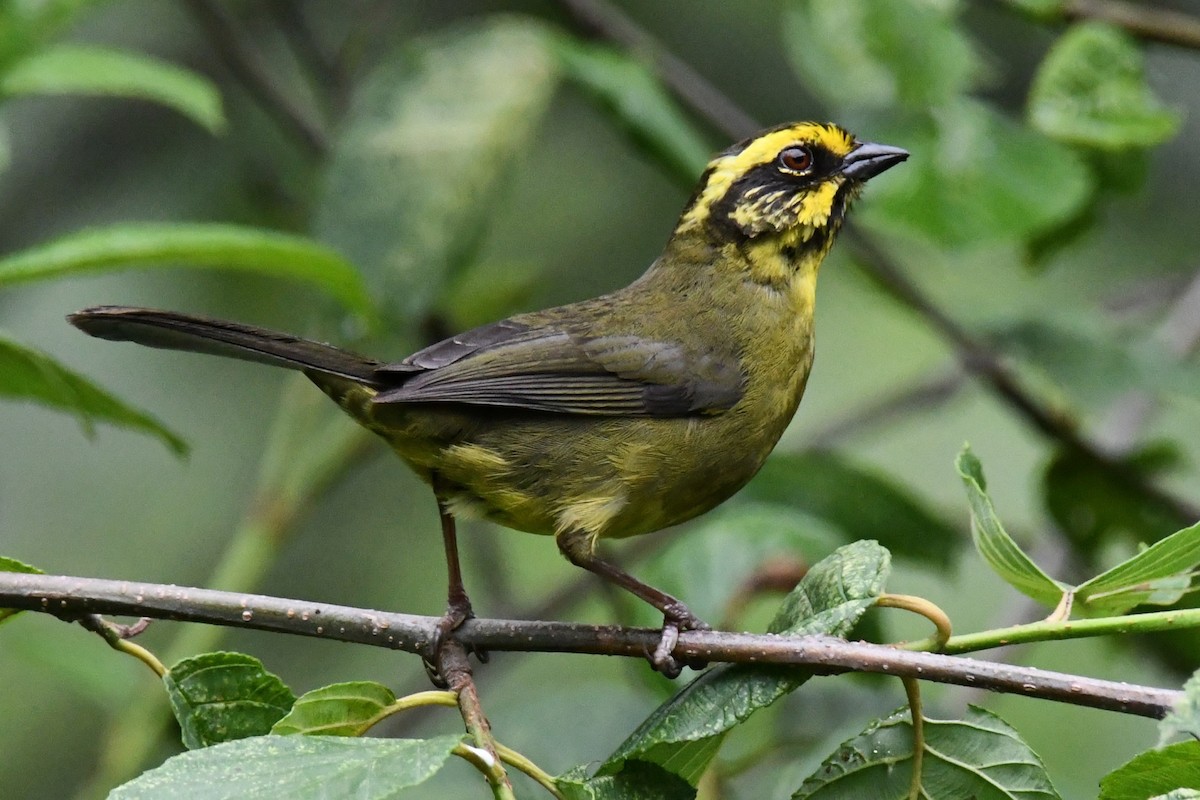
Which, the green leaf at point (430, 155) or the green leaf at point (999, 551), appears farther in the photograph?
the green leaf at point (430, 155)

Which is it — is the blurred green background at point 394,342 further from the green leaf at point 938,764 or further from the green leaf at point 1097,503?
the green leaf at point 938,764

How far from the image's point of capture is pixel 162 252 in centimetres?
338

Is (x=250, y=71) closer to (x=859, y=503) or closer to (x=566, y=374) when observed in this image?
(x=566, y=374)

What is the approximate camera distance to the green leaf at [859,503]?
17.0 feet

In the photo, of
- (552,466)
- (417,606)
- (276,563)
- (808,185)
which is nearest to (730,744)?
(552,466)

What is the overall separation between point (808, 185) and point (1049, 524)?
200 centimetres

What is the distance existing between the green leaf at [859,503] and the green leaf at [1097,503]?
39 cm

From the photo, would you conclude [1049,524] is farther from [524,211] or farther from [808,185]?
[524,211]

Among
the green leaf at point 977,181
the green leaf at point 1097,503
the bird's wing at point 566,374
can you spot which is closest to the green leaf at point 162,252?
the bird's wing at point 566,374

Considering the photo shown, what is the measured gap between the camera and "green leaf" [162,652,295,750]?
8.94ft

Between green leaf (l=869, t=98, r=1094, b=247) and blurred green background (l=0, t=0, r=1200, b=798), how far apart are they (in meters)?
1.01

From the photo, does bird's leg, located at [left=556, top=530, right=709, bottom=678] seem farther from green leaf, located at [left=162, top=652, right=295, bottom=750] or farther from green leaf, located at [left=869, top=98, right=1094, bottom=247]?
green leaf, located at [left=869, top=98, right=1094, bottom=247]

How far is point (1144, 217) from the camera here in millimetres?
7508

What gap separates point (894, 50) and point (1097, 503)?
1717 mm
